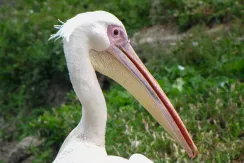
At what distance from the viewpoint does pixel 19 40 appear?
28.4 ft

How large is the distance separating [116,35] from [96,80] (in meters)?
0.30

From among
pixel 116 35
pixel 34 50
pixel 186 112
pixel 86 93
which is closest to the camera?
pixel 86 93

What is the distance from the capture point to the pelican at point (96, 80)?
396cm

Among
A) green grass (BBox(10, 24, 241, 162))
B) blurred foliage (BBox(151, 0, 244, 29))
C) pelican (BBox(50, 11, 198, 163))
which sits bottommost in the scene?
green grass (BBox(10, 24, 241, 162))

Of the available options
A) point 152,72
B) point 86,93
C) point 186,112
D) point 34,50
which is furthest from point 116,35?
point 34,50

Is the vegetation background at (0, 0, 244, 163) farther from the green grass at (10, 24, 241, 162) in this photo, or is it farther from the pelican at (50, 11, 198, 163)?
the pelican at (50, 11, 198, 163)

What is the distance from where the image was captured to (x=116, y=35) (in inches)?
163

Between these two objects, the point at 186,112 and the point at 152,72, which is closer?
the point at 186,112

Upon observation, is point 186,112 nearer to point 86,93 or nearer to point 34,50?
point 86,93

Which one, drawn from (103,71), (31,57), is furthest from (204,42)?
(103,71)

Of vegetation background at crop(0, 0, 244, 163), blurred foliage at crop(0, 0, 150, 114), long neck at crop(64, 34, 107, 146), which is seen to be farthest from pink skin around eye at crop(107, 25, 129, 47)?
blurred foliage at crop(0, 0, 150, 114)

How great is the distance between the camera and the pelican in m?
3.96

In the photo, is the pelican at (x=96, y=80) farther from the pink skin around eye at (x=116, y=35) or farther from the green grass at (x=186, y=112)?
the green grass at (x=186, y=112)

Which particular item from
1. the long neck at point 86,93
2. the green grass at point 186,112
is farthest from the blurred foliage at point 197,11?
the long neck at point 86,93
